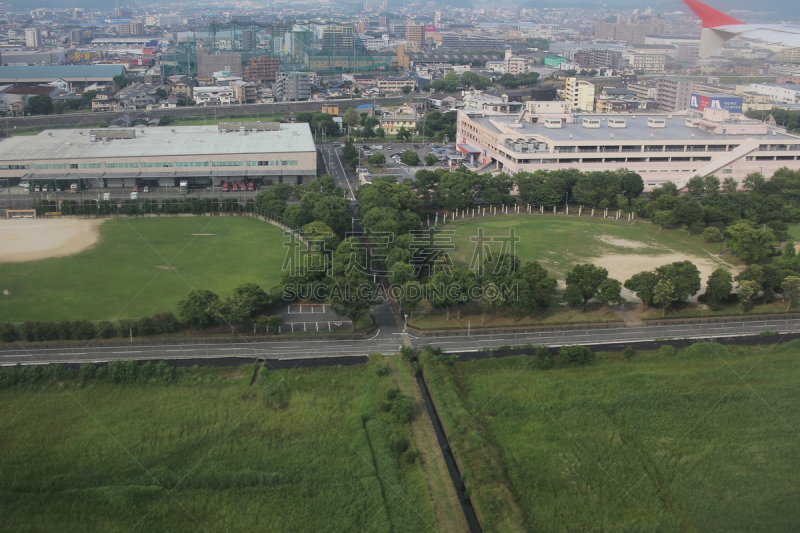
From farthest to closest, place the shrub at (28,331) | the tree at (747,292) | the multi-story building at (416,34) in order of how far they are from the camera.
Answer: the multi-story building at (416,34), the tree at (747,292), the shrub at (28,331)

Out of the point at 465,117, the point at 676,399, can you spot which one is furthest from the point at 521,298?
the point at 465,117

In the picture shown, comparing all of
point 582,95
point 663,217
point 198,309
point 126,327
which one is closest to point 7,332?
point 126,327

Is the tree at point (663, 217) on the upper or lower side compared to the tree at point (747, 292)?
upper

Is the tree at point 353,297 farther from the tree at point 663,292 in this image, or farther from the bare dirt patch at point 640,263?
the bare dirt patch at point 640,263

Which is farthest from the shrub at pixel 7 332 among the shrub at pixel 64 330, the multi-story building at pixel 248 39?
the multi-story building at pixel 248 39

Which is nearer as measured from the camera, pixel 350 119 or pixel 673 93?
pixel 350 119

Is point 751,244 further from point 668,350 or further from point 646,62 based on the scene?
point 646,62
